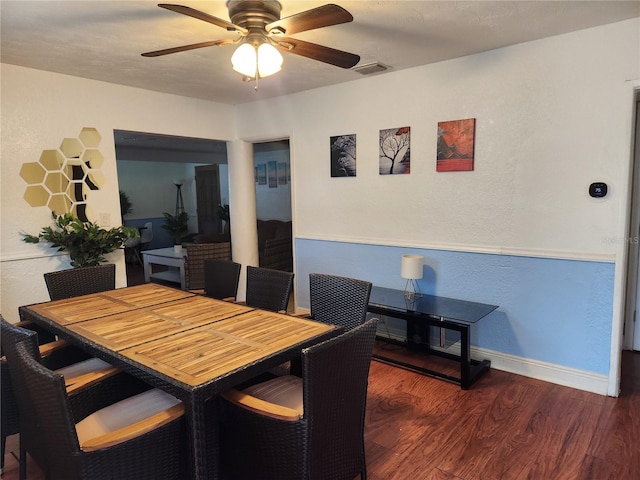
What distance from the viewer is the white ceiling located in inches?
87.0

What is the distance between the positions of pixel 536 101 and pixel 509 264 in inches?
46.4

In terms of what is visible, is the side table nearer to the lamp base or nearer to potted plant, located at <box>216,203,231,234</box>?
potted plant, located at <box>216,203,231,234</box>

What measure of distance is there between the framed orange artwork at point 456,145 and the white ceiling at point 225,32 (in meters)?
0.52

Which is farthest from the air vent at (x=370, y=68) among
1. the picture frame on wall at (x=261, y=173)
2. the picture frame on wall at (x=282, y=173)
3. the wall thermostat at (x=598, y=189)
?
the picture frame on wall at (x=261, y=173)

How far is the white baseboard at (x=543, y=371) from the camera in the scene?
278 centimetres

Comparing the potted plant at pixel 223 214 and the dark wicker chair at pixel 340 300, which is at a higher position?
the potted plant at pixel 223 214

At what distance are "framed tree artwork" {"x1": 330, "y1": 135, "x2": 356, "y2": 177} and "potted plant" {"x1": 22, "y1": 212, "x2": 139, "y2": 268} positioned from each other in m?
2.15

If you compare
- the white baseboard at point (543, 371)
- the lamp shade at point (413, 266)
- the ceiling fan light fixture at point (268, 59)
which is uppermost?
the ceiling fan light fixture at point (268, 59)

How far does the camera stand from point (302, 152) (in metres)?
4.28

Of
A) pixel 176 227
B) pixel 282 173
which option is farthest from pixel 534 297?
pixel 176 227

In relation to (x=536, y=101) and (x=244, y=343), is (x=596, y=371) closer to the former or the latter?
(x=536, y=101)

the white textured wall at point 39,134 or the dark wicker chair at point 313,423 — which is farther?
the white textured wall at point 39,134

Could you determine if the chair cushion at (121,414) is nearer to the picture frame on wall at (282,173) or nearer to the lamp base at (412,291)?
the lamp base at (412,291)

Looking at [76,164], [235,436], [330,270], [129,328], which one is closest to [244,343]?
[235,436]
